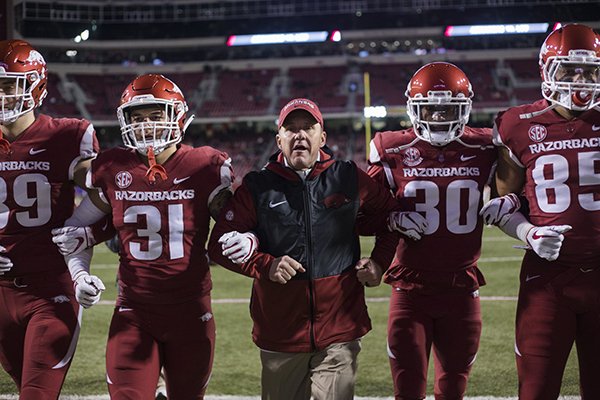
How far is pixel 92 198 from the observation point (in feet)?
11.1

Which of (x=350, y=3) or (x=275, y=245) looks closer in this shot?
(x=275, y=245)

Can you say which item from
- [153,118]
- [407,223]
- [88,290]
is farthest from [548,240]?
[88,290]

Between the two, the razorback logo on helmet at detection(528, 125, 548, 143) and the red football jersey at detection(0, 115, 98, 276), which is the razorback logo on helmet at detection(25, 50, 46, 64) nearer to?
the red football jersey at detection(0, 115, 98, 276)

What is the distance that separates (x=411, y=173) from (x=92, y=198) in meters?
1.54

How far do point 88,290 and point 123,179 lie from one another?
1.72ft

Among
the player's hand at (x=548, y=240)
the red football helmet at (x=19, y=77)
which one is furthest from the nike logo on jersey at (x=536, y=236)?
the red football helmet at (x=19, y=77)

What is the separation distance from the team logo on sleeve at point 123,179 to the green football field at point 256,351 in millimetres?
2171

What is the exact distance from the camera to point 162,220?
3.23m

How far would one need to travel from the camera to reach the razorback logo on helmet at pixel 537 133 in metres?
3.21

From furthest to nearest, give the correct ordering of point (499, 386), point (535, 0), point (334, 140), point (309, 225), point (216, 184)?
point (334, 140) < point (535, 0) < point (499, 386) < point (216, 184) < point (309, 225)

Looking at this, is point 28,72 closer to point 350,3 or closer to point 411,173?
point 411,173

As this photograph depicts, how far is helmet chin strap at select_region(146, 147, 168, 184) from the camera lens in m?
3.16

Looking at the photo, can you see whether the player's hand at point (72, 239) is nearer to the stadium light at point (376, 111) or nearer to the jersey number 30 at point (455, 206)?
the jersey number 30 at point (455, 206)

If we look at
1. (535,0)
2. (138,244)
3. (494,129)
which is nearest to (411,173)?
(494,129)
